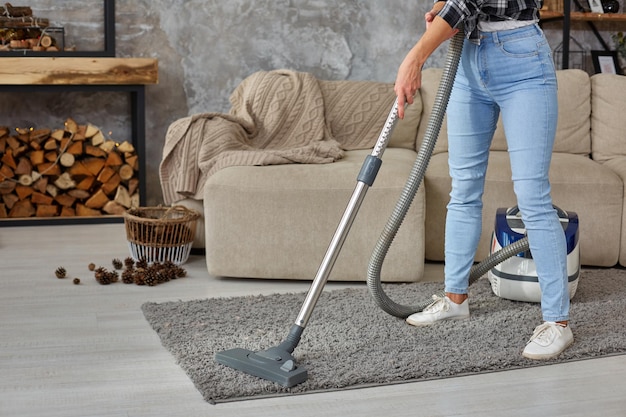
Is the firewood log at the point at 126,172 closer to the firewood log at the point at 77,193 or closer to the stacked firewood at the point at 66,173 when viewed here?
the stacked firewood at the point at 66,173

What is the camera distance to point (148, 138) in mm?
4477

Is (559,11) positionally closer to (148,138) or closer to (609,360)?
(148,138)

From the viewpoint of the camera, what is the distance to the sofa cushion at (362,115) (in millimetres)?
3865

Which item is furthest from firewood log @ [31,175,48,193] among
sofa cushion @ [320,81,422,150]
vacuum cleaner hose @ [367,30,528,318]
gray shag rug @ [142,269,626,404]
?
vacuum cleaner hose @ [367,30,528,318]

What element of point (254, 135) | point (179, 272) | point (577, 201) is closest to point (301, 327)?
point (179, 272)

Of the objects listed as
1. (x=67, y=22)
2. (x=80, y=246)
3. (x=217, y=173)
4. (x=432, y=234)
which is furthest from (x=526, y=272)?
(x=67, y=22)

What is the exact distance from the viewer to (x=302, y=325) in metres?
2.12

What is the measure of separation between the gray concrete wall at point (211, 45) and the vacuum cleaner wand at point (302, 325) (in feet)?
8.17

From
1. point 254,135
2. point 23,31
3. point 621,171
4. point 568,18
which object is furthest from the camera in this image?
point 568,18

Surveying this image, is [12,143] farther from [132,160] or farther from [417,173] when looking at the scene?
[417,173]

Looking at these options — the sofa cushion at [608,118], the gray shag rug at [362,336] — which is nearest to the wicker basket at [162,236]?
the gray shag rug at [362,336]

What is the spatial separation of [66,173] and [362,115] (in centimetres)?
143

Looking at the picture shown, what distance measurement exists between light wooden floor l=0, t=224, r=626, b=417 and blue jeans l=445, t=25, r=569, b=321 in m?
0.28

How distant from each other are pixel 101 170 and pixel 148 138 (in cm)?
35
